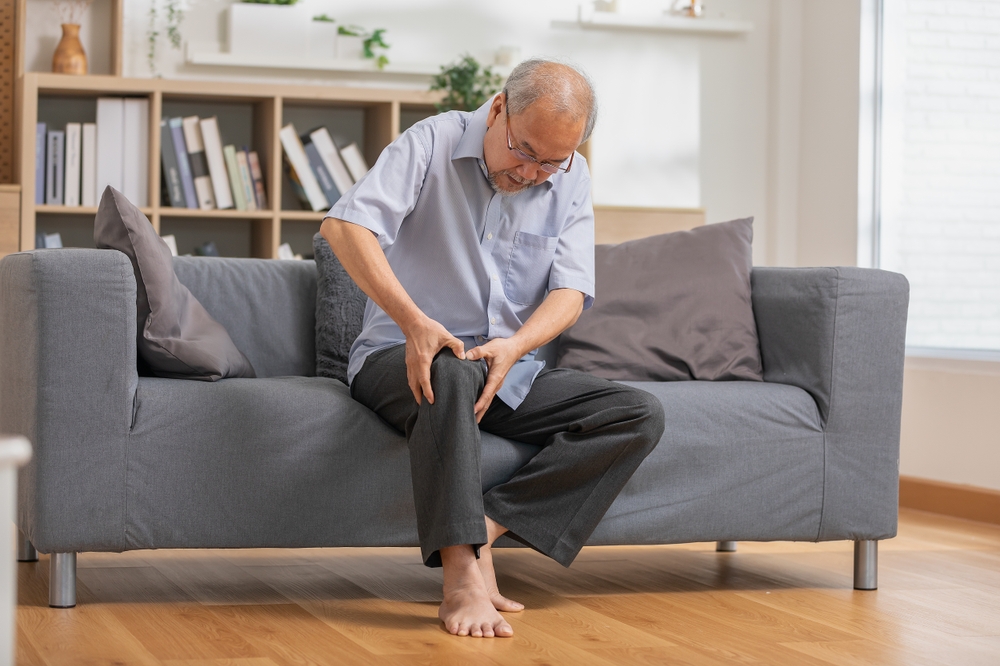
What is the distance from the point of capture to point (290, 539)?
2.20 metres

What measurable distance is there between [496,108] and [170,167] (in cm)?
204

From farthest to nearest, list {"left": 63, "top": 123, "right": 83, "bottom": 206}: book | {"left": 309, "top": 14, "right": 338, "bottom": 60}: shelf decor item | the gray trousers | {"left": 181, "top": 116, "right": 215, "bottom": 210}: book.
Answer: {"left": 309, "top": 14, "right": 338, "bottom": 60}: shelf decor item, {"left": 181, "top": 116, "right": 215, "bottom": 210}: book, {"left": 63, "top": 123, "right": 83, "bottom": 206}: book, the gray trousers

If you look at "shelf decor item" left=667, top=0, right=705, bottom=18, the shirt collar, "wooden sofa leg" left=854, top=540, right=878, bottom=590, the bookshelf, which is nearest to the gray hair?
the shirt collar

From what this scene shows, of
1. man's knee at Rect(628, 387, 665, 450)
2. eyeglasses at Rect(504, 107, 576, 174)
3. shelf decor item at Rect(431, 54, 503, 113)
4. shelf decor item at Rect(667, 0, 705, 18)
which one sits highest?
shelf decor item at Rect(667, 0, 705, 18)

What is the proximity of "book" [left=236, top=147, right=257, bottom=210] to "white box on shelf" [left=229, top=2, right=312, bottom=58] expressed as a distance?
0.39m

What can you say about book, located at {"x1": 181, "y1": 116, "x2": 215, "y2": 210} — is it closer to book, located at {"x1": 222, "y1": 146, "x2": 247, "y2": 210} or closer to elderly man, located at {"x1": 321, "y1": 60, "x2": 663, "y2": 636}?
book, located at {"x1": 222, "y1": 146, "x2": 247, "y2": 210}

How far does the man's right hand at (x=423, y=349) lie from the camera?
2037 millimetres

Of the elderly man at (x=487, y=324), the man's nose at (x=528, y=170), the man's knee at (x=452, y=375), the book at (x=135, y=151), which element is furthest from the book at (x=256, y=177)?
the man's knee at (x=452, y=375)

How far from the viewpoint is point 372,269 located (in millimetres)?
2102

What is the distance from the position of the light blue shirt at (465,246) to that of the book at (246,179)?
185 centimetres

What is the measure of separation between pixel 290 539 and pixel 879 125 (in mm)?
2863

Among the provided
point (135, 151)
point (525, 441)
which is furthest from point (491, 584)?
point (135, 151)

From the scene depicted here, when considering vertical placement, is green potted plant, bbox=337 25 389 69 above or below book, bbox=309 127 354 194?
above

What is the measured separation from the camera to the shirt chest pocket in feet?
7.62
